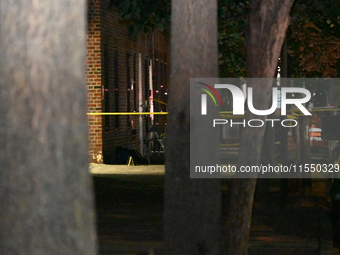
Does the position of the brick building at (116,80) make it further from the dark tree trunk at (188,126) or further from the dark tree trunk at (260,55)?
the dark tree trunk at (188,126)

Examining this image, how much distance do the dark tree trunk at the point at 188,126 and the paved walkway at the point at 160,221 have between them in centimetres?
207

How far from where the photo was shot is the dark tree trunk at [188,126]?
900 centimetres

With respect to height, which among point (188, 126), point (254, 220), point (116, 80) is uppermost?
point (116, 80)

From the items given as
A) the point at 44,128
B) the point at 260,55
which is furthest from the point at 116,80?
the point at 44,128

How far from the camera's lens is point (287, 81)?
23.7 metres

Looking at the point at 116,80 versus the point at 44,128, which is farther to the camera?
the point at 116,80

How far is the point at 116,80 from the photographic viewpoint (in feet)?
99.2

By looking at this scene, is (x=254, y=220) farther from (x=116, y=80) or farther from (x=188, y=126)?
(x=116, y=80)

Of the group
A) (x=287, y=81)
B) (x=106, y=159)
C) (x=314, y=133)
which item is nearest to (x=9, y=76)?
(x=287, y=81)

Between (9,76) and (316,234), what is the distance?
8762 mm

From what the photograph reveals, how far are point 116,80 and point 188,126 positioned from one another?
69.8 ft

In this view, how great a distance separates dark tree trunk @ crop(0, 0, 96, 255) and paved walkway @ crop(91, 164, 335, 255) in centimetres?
556

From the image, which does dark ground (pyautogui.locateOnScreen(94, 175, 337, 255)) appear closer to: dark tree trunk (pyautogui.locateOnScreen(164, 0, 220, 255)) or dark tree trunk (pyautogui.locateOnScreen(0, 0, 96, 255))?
dark tree trunk (pyautogui.locateOnScreen(164, 0, 220, 255))

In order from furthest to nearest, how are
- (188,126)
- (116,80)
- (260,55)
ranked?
(116,80) → (260,55) → (188,126)
